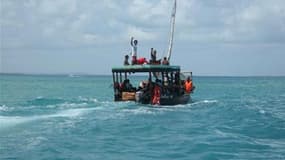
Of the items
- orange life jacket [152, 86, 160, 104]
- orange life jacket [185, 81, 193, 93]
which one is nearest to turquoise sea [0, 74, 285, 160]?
orange life jacket [152, 86, 160, 104]

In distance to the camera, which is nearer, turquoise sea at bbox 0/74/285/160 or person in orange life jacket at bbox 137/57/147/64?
turquoise sea at bbox 0/74/285/160

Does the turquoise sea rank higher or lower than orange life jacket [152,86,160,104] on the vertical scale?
→ lower

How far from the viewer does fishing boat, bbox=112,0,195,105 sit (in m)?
26.4

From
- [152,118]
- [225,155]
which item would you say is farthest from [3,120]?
[225,155]

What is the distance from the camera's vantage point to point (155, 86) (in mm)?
26297

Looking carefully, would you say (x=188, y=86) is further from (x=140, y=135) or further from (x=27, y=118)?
(x=140, y=135)

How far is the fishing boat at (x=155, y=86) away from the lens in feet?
86.6

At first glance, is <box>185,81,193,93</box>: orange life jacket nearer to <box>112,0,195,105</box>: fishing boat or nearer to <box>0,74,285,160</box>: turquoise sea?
<box>112,0,195,105</box>: fishing boat

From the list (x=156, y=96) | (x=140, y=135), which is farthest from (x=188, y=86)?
(x=140, y=135)

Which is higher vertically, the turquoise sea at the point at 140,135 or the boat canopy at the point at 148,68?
the boat canopy at the point at 148,68

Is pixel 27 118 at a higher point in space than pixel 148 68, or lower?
lower

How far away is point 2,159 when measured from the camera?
12.2m

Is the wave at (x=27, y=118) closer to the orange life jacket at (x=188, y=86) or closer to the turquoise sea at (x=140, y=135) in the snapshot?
the turquoise sea at (x=140, y=135)

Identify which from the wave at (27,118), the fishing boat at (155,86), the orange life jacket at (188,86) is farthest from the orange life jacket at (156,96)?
the wave at (27,118)
